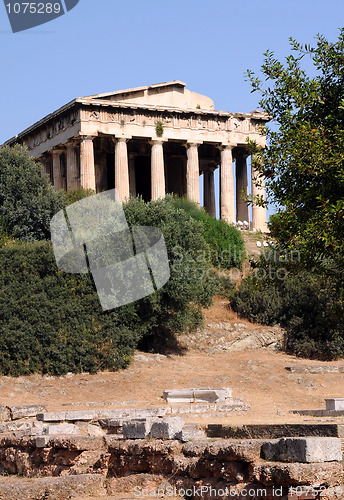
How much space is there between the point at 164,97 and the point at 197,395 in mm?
25689

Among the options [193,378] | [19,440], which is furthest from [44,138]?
[19,440]

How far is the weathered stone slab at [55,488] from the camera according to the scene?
8.41 metres

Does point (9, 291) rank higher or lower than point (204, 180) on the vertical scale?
lower

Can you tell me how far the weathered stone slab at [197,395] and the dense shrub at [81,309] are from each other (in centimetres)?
488

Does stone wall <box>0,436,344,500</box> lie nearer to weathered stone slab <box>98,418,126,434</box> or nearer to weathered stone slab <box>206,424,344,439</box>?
weathered stone slab <box>206,424,344,439</box>

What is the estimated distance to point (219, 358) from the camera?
27875 millimetres

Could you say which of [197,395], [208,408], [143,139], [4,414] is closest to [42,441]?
[4,414]

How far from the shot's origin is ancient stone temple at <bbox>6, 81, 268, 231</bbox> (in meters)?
40.3

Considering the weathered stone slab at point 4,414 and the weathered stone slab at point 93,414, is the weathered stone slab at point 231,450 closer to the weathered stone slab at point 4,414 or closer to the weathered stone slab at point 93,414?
the weathered stone slab at point 93,414

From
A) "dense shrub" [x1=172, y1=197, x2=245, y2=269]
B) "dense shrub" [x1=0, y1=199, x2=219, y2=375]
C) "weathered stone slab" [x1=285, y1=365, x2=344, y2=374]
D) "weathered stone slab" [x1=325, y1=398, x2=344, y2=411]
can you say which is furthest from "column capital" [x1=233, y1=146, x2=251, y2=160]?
"weathered stone slab" [x1=325, y1=398, x2=344, y2=411]

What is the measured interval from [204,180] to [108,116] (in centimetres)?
999

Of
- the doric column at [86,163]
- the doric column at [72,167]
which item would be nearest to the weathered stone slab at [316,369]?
the doric column at [86,163]

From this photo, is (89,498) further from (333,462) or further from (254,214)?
(254,214)

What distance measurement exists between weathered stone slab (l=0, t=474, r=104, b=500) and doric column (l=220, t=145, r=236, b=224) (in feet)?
110
